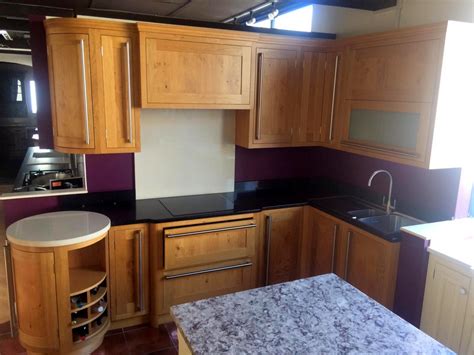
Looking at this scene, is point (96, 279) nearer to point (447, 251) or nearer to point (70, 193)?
point (70, 193)

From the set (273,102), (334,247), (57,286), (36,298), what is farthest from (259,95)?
(36,298)

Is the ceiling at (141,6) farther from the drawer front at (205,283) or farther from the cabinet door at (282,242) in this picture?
the drawer front at (205,283)

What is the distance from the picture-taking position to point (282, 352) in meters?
1.26

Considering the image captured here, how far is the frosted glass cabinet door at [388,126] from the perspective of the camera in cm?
241

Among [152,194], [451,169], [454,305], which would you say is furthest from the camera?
[152,194]

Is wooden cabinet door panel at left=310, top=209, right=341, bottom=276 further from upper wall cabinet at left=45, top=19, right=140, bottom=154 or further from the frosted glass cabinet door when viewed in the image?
upper wall cabinet at left=45, top=19, right=140, bottom=154

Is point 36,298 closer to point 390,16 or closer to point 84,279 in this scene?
point 84,279

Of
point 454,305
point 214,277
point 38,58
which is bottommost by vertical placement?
point 214,277

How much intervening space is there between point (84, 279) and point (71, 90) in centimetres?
122

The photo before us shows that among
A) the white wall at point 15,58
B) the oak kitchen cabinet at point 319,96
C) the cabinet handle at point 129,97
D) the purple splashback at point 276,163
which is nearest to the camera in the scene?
the cabinet handle at point 129,97

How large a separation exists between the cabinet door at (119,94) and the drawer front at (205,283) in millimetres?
982

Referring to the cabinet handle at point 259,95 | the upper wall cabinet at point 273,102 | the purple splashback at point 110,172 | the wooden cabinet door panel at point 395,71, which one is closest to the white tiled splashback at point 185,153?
the purple splashback at point 110,172

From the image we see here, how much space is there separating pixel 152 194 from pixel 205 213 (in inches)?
21.9

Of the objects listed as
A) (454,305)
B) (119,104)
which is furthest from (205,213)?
(454,305)
